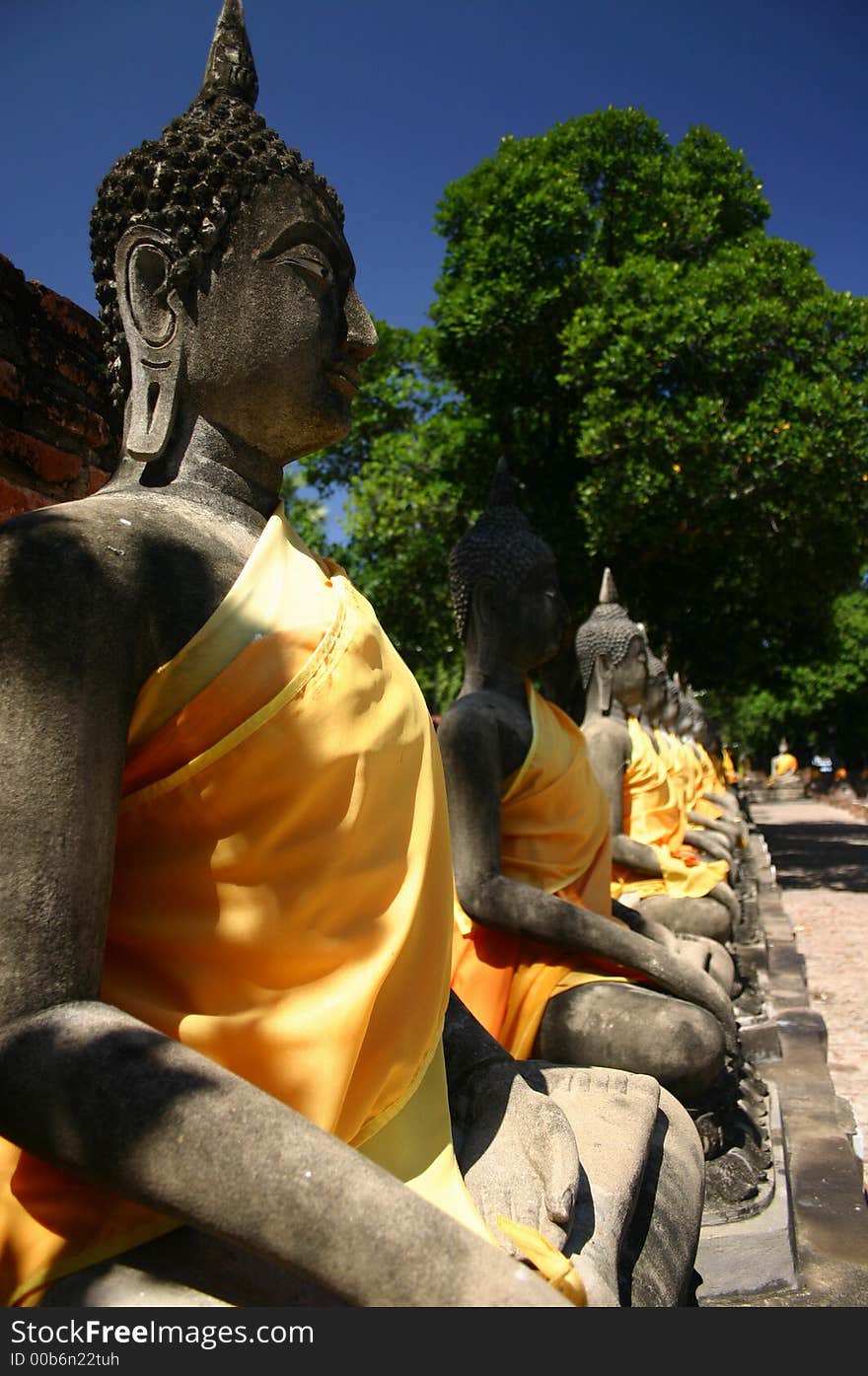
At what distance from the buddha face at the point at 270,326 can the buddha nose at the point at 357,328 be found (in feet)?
0.16

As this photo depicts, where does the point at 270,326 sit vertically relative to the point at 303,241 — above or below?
below

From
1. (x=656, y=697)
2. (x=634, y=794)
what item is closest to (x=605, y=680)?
(x=634, y=794)

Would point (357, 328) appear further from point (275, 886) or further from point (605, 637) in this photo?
point (605, 637)

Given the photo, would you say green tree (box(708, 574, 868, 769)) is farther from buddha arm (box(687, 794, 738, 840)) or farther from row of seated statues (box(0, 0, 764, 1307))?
row of seated statues (box(0, 0, 764, 1307))

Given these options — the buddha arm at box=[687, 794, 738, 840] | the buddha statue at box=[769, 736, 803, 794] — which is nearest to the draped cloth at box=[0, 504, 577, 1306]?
the buddha arm at box=[687, 794, 738, 840]

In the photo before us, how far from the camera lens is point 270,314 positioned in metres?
1.88

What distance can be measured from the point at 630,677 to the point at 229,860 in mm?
6145

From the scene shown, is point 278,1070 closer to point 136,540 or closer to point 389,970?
point 389,970

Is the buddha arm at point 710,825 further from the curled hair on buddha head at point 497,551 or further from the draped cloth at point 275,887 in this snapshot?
the draped cloth at point 275,887

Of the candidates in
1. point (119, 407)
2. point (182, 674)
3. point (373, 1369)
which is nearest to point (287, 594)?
point (182, 674)

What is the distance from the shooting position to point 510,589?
144 inches

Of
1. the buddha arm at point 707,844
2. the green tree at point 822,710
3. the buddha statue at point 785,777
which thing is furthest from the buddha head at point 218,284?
the buddha statue at point 785,777

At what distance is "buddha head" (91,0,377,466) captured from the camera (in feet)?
6.19

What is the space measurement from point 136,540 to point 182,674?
22cm
